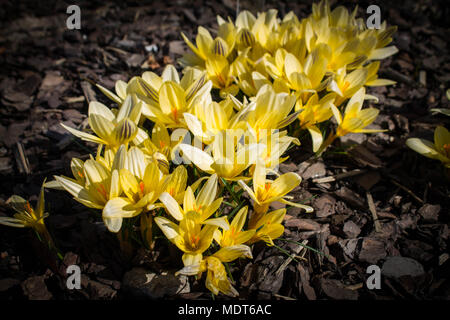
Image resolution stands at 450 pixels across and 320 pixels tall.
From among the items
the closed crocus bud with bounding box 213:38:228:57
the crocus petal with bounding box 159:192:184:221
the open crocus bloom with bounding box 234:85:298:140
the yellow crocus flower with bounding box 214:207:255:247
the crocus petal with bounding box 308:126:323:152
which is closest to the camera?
the crocus petal with bounding box 159:192:184:221

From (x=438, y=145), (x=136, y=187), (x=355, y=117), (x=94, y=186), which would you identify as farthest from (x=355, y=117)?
(x=94, y=186)

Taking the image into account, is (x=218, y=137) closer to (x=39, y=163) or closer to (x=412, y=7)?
(x=39, y=163)

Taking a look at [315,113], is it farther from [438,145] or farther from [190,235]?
[190,235]

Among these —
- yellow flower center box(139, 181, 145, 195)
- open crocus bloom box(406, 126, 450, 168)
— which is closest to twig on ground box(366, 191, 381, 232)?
open crocus bloom box(406, 126, 450, 168)

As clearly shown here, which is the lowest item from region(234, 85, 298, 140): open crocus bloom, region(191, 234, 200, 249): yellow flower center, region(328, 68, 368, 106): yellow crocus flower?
region(191, 234, 200, 249): yellow flower center

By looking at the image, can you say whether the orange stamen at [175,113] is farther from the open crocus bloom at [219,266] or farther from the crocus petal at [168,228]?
the open crocus bloom at [219,266]

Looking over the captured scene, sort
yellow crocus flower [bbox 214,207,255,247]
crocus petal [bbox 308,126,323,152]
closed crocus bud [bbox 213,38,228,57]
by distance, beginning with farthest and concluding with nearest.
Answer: closed crocus bud [bbox 213,38,228,57] < crocus petal [bbox 308,126,323,152] < yellow crocus flower [bbox 214,207,255,247]

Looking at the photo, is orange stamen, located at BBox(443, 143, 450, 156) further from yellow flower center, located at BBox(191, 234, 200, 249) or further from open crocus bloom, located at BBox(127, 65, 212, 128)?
yellow flower center, located at BBox(191, 234, 200, 249)
